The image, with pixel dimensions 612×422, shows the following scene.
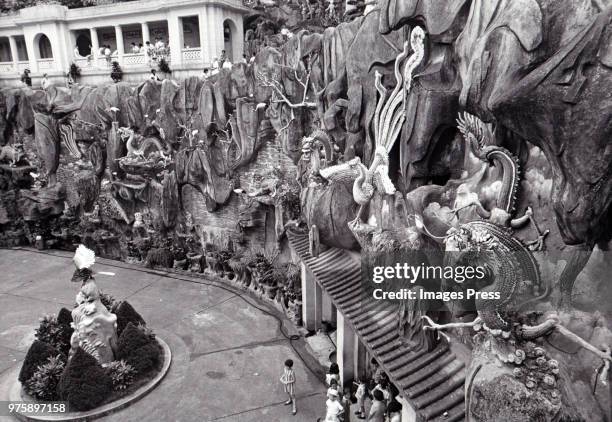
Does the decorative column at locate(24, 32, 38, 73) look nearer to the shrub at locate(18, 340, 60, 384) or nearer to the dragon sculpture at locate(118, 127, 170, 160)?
the dragon sculpture at locate(118, 127, 170, 160)

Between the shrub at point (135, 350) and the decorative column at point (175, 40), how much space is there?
58.6 feet

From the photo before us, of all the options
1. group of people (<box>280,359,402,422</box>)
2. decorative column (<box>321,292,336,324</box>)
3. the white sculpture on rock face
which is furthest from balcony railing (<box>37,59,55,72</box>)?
group of people (<box>280,359,402,422</box>)

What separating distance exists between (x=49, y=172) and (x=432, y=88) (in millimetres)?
24619

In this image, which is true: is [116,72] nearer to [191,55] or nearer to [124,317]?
[191,55]

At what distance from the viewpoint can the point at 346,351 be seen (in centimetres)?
1238

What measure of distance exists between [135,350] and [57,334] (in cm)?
247

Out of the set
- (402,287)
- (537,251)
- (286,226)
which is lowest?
(286,226)

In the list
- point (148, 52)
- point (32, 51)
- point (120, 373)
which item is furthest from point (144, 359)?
point (32, 51)

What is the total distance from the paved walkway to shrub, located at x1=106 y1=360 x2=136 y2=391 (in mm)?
706

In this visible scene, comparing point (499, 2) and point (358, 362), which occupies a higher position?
point (499, 2)

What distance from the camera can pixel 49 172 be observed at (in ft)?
88.3

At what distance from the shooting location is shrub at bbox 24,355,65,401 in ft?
40.5

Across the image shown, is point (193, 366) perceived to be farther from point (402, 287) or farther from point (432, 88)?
point (432, 88)

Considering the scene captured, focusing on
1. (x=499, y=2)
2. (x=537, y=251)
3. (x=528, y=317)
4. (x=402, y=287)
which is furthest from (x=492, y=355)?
(x=499, y=2)
